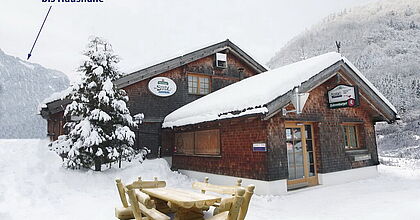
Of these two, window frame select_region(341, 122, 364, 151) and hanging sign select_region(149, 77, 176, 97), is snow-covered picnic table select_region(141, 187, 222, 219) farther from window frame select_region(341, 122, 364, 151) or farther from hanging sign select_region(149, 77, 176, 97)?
hanging sign select_region(149, 77, 176, 97)

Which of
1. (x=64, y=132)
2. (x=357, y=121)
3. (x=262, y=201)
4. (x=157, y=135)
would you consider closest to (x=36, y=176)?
(x=64, y=132)

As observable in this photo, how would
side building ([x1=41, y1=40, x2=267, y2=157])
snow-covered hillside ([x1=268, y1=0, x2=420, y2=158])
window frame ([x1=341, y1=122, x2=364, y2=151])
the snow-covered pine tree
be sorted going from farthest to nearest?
snow-covered hillside ([x1=268, y1=0, x2=420, y2=158])
side building ([x1=41, y1=40, x2=267, y2=157])
window frame ([x1=341, y1=122, x2=364, y2=151])
the snow-covered pine tree

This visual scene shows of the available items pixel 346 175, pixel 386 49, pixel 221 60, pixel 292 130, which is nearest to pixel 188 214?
pixel 292 130

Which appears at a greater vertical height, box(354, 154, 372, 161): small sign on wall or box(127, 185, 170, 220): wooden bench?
box(354, 154, 372, 161): small sign on wall

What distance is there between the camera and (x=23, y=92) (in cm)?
4591

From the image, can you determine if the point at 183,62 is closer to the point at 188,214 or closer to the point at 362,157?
the point at 362,157

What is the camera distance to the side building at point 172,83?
448 inches

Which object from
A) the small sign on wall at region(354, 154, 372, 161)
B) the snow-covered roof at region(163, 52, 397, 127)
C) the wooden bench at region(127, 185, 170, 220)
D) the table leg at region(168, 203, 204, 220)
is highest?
the snow-covered roof at region(163, 52, 397, 127)

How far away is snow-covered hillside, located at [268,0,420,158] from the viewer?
20.1 metres

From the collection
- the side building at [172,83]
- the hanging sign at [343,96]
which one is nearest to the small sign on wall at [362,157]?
the hanging sign at [343,96]

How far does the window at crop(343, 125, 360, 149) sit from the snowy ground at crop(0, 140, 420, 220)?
4.42 feet

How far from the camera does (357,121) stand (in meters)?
9.66

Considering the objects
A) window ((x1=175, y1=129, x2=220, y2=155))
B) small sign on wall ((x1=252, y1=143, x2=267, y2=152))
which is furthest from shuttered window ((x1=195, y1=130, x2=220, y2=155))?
small sign on wall ((x1=252, y1=143, x2=267, y2=152))

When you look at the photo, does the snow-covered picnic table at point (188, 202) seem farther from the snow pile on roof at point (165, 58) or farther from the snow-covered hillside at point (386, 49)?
the snow-covered hillside at point (386, 49)
